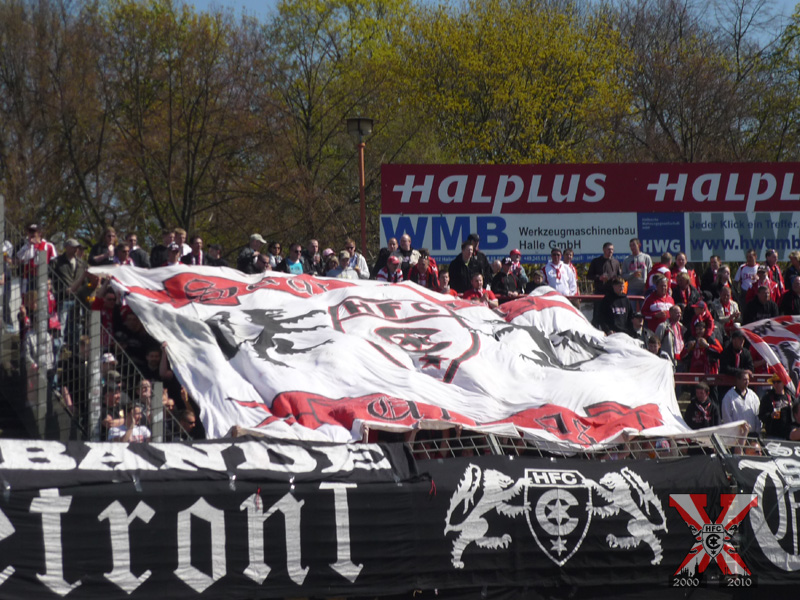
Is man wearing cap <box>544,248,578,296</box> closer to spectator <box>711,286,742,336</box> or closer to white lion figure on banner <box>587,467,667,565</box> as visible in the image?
spectator <box>711,286,742,336</box>

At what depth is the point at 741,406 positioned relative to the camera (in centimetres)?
1341

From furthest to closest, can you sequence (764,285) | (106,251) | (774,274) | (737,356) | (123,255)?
(774,274) < (764,285) < (737,356) < (106,251) < (123,255)

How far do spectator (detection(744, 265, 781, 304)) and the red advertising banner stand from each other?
3549 millimetres

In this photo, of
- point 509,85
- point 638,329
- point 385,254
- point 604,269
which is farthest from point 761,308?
point 509,85

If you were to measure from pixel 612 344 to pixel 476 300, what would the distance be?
2157 mm

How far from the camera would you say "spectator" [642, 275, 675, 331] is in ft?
52.9

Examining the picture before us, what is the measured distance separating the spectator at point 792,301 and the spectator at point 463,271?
198 inches

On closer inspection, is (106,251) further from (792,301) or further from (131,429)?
(792,301)

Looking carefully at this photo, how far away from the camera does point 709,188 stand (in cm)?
2139

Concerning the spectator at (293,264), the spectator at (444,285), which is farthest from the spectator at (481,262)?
the spectator at (293,264)

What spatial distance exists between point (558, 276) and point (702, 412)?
223 inches

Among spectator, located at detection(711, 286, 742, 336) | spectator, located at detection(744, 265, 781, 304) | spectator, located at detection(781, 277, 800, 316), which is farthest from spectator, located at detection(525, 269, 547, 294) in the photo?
spectator, located at detection(781, 277, 800, 316)

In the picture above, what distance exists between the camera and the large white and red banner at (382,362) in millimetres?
10445

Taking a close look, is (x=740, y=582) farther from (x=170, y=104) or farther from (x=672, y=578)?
(x=170, y=104)
